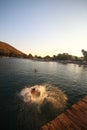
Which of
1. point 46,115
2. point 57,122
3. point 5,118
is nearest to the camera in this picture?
point 57,122

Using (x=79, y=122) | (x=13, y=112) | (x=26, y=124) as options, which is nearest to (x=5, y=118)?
(x=13, y=112)

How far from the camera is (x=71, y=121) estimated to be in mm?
9273

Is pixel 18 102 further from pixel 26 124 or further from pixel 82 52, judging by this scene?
pixel 82 52

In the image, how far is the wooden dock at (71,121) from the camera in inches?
332

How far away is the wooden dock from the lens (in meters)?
8.45

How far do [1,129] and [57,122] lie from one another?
6.34m

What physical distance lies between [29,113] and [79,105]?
21.4 feet

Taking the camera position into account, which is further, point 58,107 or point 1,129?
point 58,107

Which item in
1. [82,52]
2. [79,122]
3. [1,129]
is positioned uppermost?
[82,52]

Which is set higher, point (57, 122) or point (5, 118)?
point (57, 122)

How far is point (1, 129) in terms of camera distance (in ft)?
36.7

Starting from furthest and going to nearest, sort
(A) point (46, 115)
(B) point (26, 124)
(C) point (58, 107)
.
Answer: (C) point (58, 107), (A) point (46, 115), (B) point (26, 124)

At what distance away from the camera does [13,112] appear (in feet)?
46.6

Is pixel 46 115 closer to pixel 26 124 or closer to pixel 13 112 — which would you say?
pixel 26 124
